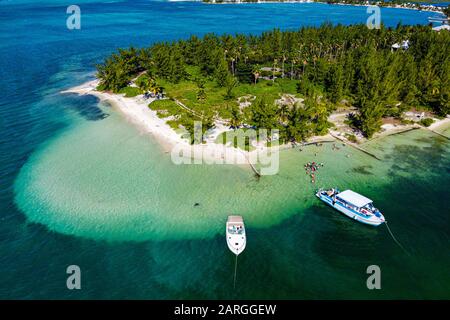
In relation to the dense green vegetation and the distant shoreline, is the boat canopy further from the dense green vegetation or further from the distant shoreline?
the dense green vegetation

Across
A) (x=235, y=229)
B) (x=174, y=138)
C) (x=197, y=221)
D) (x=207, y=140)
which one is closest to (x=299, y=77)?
(x=207, y=140)

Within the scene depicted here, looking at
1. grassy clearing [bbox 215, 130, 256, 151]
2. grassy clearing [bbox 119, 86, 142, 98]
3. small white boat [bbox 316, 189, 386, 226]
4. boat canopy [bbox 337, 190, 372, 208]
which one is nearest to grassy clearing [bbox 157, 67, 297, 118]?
grassy clearing [bbox 119, 86, 142, 98]

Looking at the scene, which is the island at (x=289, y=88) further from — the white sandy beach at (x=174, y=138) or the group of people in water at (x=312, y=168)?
the group of people in water at (x=312, y=168)

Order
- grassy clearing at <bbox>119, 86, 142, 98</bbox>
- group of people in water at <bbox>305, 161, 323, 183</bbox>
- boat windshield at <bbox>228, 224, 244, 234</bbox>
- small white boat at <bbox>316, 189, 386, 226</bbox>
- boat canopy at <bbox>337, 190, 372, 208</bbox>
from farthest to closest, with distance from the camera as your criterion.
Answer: grassy clearing at <bbox>119, 86, 142, 98</bbox>, group of people in water at <bbox>305, 161, 323, 183</bbox>, boat canopy at <bbox>337, 190, 372, 208</bbox>, small white boat at <bbox>316, 189, 386, 226</bbox>, boat windshield at <bbox>228, 224, 244, 234</bbox>

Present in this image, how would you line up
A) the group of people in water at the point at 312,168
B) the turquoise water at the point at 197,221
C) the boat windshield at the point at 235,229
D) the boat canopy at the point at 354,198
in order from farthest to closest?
1. the group of people in water at the point at 312,168
2. the boat canopy at the point at 354,198
3. the boat windshield at the point at 235,229
4. the turquoise water at the point at 197,221

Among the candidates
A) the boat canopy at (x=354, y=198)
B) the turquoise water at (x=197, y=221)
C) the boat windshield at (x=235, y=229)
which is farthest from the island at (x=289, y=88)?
the boat windshield at (x=235, y=229)
